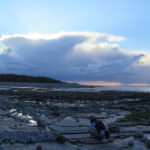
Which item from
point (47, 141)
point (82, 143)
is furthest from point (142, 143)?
point (47, 141)

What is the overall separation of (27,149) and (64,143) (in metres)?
1.81

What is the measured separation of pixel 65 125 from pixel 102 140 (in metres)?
4.24

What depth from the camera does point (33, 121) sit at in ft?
50.9

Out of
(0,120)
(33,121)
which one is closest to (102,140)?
(33,121)

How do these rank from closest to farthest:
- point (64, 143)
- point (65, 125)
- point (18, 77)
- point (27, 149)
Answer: point (27, 149), point (64, 143), point (65, 125), point (18, 77)

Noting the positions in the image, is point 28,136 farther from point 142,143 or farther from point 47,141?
point 142,143

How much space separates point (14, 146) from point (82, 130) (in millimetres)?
4617

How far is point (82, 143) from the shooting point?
10.5m

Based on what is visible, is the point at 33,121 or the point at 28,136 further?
the point at 33,121

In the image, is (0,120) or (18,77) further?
(18,77)

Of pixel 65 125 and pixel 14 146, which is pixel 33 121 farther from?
pixel 14 146

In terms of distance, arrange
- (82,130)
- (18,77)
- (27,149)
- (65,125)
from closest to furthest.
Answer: (27,149), (82,130), (65,125), (18,77)

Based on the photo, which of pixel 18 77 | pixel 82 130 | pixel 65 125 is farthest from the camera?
pixel 18 77

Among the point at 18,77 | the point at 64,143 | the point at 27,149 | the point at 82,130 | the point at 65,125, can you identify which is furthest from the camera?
the point at 18,77
